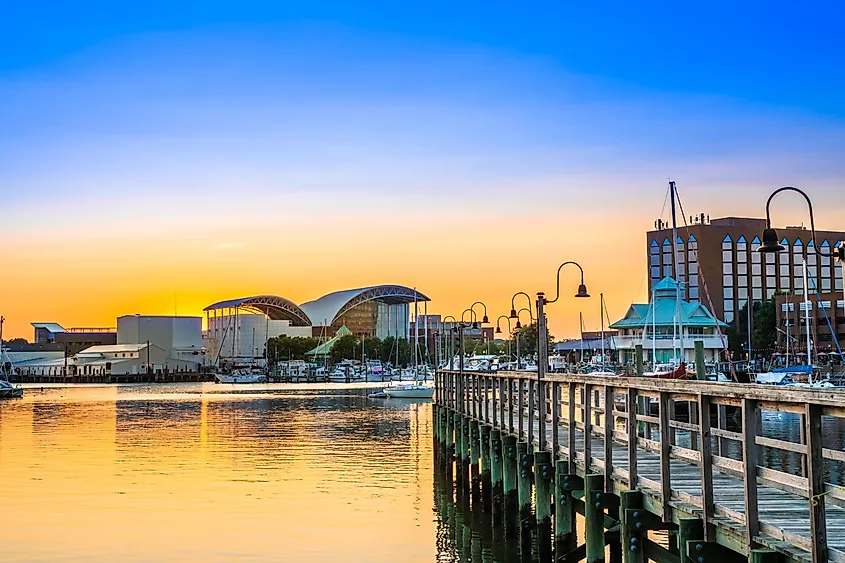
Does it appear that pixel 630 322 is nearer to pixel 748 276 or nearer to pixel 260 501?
pixel 748 276

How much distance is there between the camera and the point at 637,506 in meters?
14.9

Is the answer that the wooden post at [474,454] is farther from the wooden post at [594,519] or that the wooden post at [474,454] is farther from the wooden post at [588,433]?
the wooden post at [594,519]

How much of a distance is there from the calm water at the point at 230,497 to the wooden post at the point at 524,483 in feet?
3.40

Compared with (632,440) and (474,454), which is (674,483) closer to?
(632,440)

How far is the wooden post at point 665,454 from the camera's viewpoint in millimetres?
13719

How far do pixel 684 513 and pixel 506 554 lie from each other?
9.87 meters

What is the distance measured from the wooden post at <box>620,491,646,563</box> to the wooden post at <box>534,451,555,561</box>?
6.67 meters

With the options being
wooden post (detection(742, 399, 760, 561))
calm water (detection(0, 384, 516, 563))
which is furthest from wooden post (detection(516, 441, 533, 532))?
wooden post (detection(742, 399, 760, 561))

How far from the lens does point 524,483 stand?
81.8 feet

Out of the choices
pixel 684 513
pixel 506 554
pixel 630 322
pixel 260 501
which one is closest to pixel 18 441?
pixel 260 501

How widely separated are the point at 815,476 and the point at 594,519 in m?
7.39

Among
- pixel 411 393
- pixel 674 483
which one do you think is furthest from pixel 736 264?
pixel 674 483

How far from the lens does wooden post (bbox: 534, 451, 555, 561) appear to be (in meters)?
21.6

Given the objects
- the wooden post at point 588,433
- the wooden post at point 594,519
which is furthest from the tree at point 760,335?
the wooden post at point 594,519
